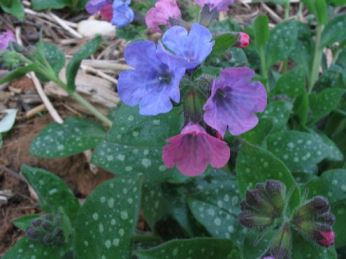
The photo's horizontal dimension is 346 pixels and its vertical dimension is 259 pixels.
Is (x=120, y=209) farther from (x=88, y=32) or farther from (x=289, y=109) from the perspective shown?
(x=88, y=32)

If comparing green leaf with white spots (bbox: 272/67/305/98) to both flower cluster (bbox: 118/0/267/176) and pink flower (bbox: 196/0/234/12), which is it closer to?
pink flower (bbox: 196/0/234/12)

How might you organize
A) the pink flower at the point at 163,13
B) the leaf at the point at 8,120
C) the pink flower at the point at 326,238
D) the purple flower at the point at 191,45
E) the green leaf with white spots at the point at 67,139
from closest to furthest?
the purple flower at the point at 191,45, the pink flower at the point at 326,238, the pink flower at the point at 163,13, the green leaf with white spots at the point at 67,139, the leaf at the point at 8,120

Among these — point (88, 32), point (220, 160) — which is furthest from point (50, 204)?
point (88, 32)

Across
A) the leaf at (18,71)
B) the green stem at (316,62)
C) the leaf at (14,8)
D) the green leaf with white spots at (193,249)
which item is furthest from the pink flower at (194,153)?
the leaf at (14,8)

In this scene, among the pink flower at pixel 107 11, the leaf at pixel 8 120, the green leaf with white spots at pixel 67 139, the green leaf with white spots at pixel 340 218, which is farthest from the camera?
the leaf at pixel 8 120

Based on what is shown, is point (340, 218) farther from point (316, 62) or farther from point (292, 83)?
point (316, 62)

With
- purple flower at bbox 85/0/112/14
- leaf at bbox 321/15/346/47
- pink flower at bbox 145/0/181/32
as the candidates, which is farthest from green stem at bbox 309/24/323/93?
pink flower at bbox 145/0/181/32

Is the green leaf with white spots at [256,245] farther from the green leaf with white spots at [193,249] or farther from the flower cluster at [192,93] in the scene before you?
the flower cluster at [192,93]
